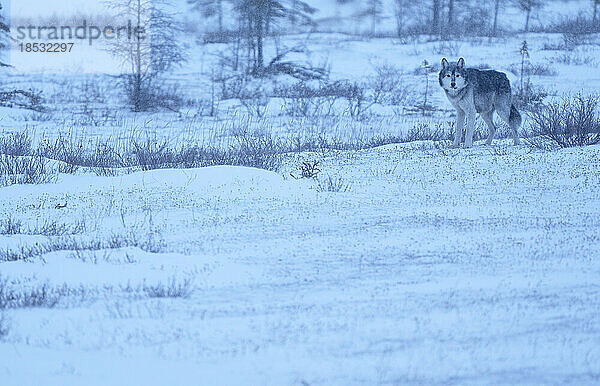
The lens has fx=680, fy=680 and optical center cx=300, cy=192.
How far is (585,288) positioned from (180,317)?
2.04 meters

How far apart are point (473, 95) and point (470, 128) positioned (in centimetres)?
60

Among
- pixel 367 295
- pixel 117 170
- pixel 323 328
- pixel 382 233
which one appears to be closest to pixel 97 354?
pixel 323 328

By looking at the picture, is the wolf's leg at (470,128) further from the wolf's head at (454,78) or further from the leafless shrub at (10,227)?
the leafless shrub at (10,227)

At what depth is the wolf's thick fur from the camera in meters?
9.88

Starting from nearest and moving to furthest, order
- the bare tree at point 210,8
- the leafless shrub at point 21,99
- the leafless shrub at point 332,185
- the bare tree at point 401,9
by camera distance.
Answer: the leafless shrub at point 332,185, the leafless shrub at point 21,99, the bare tree at point 210,8, the bare tree at point 401,9

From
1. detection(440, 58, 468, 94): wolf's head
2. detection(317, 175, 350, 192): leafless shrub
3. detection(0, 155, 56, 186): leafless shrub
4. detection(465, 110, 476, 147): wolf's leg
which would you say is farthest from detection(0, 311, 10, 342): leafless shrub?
detection(440, 58, 468, 94): wolf's head

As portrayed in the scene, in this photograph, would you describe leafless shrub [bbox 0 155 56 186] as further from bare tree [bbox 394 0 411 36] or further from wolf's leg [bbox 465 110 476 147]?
bare tree [bbox 394 0 411 36]

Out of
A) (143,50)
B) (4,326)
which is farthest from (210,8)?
(4,326)

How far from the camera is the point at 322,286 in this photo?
3605 mm

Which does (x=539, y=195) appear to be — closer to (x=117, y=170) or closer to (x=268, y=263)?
(x=268, y=263)

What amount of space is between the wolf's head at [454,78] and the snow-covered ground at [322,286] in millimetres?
3666

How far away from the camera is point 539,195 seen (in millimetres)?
5703

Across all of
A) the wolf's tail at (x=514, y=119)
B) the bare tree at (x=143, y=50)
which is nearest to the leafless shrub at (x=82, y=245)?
the wolf's tail at (x=514, y=119)

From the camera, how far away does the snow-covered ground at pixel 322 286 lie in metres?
2.70
